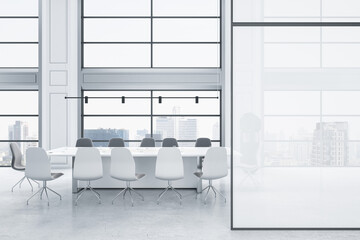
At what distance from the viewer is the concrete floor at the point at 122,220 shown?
3.36 m

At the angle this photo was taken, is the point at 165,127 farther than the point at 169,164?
Yes

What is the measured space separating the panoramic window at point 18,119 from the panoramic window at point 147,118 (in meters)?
1.44

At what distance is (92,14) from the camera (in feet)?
28.4

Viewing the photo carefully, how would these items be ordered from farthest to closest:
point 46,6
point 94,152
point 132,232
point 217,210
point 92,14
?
point 92,14, point 46,6, point 94,152, point 217,210, point 132,232

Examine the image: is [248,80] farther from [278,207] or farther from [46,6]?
[46,6]

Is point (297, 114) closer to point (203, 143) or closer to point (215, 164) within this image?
point (215, 164)

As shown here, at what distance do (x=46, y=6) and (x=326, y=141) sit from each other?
25.2 feet

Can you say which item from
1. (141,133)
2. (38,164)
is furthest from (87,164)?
(141,133)

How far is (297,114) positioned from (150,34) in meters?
6.04

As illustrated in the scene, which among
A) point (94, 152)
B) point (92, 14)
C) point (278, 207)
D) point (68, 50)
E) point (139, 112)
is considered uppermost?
point (92, 14)

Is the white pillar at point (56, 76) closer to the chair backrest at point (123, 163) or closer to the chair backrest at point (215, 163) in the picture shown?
the chair backrest at point (123, 163)

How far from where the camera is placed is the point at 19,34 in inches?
339

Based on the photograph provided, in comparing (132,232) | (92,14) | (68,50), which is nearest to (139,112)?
(68,50)

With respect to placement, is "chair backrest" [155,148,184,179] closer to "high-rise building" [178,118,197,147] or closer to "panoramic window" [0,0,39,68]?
"high-rise building" [178,118,197,147]
